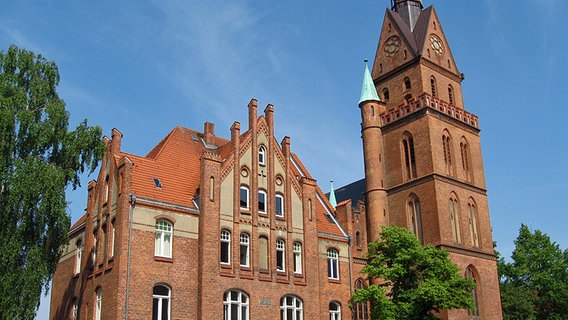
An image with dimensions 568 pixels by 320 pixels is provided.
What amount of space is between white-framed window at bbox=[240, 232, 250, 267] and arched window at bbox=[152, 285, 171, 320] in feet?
14.9

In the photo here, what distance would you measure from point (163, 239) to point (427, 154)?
61.0 ft

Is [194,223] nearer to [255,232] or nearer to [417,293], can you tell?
[255,232]

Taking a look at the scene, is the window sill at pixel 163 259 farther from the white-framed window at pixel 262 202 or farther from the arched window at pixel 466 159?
the arched window at pixel 466 159

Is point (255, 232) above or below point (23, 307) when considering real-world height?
above

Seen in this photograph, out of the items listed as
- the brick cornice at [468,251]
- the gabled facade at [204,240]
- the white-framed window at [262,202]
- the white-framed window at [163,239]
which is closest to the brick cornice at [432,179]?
the brick cornice at [468,251]

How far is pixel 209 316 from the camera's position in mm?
31062

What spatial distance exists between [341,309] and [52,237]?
53.4 feet

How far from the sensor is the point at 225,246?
33188 mm

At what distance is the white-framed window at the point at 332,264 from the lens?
125 ft

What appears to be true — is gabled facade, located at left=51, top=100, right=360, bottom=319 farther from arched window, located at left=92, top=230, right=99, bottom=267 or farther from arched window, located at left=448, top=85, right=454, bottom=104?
arched window, located at left=448, top=85, right=454, bottom=104

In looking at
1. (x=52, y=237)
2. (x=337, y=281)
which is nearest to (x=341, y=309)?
(x=337, y=281)

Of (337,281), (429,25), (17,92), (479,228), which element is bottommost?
(337,281)

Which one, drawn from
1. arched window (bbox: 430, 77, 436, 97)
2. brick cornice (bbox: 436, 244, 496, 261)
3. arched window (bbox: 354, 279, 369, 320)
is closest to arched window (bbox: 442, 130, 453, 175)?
arched window (bbox: 430, 77, 436, 97)

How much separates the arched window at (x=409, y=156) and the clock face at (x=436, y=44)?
25.4 ft
